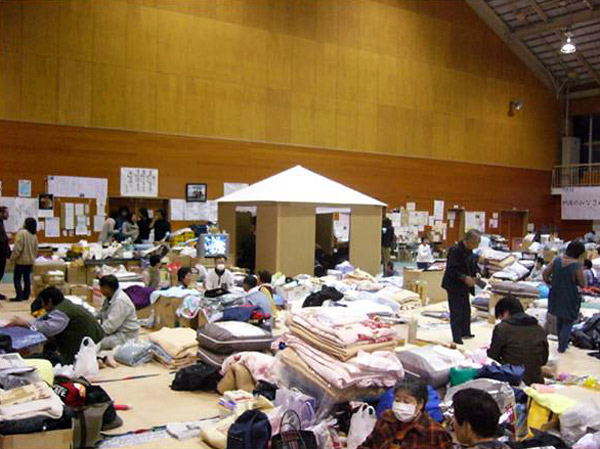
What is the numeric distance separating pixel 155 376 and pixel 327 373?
2078 millimetres

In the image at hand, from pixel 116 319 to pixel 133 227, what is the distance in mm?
7026

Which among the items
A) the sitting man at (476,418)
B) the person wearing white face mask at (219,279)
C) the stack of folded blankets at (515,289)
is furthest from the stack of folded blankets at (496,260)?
the sitting man at (476,418)

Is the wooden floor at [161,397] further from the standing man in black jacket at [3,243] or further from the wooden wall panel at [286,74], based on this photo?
the wooden wall panel at [286,74]

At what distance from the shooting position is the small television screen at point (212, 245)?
10.2 m

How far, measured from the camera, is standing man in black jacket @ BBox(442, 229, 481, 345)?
691 cm

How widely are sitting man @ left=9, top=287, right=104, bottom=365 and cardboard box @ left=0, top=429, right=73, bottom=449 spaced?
1886 mm

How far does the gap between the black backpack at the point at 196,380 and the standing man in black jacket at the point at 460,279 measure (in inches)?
121

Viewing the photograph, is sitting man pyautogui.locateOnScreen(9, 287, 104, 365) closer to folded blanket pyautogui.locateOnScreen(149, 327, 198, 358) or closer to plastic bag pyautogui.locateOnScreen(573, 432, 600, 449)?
folded blanket pyautogui.locateOnScreen(149, 327, 198, 358)

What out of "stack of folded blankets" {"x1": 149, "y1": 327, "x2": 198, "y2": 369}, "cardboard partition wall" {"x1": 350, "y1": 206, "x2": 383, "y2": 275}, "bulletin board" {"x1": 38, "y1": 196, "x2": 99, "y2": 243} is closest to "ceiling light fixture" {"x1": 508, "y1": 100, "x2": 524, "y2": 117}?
"cardboard partition wall" {"x1": 350, "y1": 206, "x2": 383, "y2": 275}

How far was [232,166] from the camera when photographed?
15609mm

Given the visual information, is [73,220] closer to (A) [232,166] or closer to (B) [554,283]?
(A) [232,166]

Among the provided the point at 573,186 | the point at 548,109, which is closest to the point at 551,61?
the point at 548,109

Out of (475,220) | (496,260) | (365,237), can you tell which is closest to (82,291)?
(365,237)

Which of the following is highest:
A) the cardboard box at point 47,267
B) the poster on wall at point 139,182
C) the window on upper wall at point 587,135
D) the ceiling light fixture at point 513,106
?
the ceiling light fixture at point 513,106
